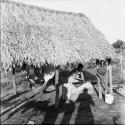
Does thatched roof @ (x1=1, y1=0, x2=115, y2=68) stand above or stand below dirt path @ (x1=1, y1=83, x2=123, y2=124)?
above

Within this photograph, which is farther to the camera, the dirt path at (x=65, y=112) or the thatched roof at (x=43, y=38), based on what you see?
the dirt path at (x=65, y=112)

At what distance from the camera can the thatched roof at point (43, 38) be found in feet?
24.2

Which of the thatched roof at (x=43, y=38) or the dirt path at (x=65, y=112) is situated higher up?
the thatched roof at (x=43, y=38)

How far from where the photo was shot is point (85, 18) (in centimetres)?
1277

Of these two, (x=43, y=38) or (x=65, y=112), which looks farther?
(x=65, y=112)

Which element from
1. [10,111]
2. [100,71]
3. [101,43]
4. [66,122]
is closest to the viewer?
[66,122]

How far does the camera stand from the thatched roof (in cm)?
737

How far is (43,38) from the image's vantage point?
8312mm

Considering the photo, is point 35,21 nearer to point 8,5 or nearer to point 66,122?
point 8,5

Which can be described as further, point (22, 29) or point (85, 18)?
point (85, 18)

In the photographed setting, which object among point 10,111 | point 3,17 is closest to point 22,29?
point 3,17

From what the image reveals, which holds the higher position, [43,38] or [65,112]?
[43,38]

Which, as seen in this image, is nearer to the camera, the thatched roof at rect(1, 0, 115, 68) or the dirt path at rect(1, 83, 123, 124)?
the thatched roof at rect(1, 0, 115, 68)

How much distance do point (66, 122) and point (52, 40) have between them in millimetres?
3150
